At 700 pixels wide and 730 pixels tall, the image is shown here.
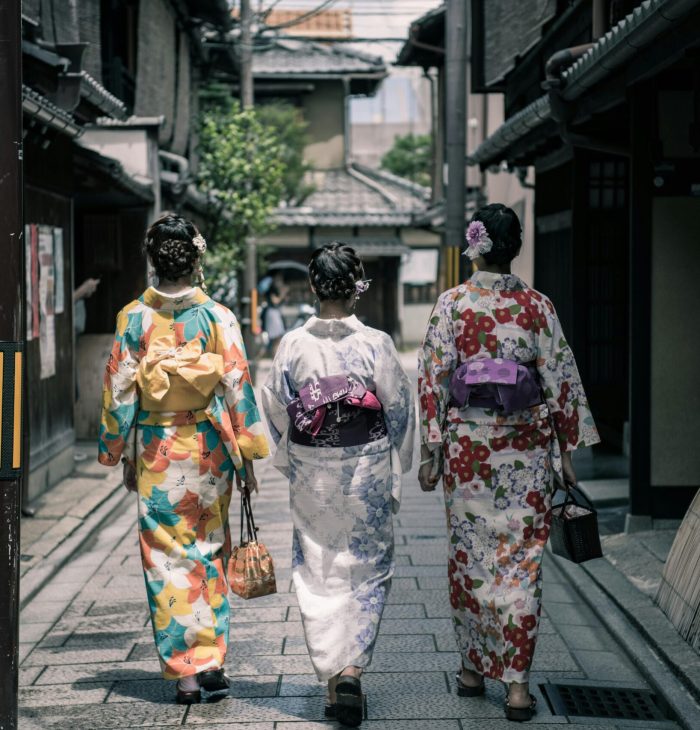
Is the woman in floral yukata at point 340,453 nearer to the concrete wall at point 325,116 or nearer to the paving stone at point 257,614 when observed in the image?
the paving stone at point 257,614

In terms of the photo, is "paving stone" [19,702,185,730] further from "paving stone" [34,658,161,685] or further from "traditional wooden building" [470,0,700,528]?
"traditional wooden building" [470,0,700,528]

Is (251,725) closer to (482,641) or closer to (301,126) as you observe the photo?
(482,641)

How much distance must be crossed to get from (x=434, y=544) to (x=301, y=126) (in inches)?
983

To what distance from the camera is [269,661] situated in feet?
20.2

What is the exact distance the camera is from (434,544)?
9.13m

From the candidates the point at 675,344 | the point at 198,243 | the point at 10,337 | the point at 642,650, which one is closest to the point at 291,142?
the point at 675,344

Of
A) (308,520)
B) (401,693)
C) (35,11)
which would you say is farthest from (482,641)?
(35,11)

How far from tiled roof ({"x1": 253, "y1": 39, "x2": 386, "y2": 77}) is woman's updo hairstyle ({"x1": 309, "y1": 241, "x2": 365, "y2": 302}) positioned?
30037 millimetres

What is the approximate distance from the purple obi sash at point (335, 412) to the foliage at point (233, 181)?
1570 cm

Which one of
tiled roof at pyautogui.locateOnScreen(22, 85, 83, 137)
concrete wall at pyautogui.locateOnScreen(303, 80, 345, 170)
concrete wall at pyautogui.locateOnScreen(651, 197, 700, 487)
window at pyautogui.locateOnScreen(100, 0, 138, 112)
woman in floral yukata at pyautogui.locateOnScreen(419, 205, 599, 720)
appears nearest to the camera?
woman in floral yukata at pyautogui.locateOnScreen(419, 205, 599, 720)

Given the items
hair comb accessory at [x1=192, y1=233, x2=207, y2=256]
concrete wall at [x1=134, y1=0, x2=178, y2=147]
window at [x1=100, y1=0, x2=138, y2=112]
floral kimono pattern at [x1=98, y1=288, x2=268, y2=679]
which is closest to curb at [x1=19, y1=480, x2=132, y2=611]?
floral kimono pattern at [x1=98, y1=288, x2=268, y2=679]

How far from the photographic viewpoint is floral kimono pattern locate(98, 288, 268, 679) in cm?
558

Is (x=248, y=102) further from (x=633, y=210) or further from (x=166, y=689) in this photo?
(x=166, y=689)

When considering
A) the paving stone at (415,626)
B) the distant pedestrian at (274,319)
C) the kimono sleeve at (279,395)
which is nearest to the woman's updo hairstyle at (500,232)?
the kimono sleeve at (279,395)
